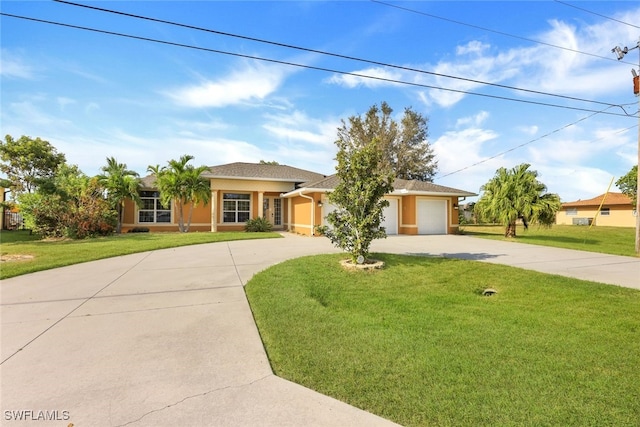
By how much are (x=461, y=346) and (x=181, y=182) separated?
56.1 ft

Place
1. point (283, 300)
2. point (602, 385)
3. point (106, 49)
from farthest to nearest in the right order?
point (106, 49) < point (283, 300) < point (602, 385)

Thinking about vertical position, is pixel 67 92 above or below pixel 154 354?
above

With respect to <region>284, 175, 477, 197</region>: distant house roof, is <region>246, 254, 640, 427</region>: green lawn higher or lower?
lower

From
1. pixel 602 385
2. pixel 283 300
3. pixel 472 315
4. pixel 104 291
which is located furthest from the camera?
pixel 104 291

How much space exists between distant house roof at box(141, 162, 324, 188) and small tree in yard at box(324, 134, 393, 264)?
12540 millimetres

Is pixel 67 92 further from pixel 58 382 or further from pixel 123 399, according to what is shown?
pixel 123 399

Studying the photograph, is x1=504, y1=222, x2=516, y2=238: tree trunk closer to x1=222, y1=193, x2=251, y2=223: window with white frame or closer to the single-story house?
the single-story house

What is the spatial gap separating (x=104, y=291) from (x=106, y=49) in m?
5.95

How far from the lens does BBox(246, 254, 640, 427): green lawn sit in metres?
2.39

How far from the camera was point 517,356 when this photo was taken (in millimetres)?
3230

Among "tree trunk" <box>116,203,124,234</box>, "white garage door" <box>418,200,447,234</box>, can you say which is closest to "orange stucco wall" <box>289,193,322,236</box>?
"white garage door" <box>418,200,447,234</box>

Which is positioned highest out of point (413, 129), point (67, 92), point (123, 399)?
point (413, 129)

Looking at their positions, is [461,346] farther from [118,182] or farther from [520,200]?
[118,182]

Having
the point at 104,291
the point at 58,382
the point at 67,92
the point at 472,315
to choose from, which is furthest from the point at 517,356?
the point at 67,92
